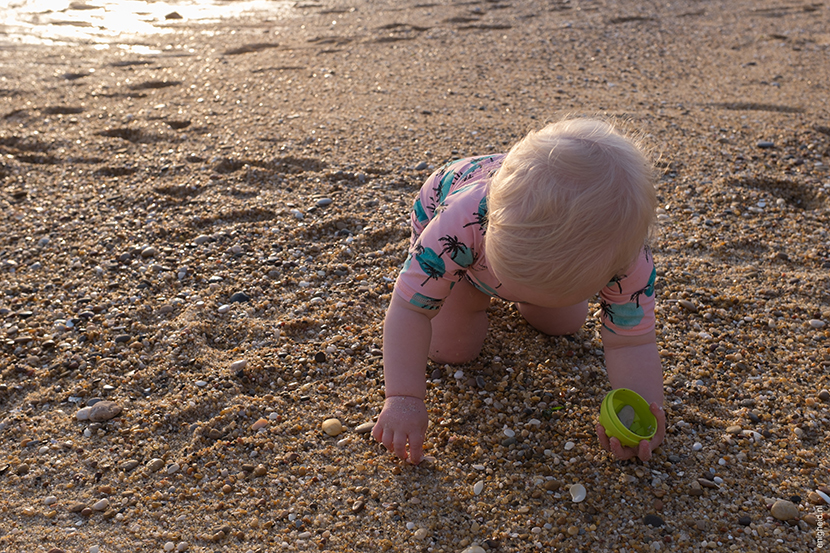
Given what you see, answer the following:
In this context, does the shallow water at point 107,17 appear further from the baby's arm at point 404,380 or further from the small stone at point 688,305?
the small stone at point 688,305

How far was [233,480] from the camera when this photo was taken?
2283 millimetres

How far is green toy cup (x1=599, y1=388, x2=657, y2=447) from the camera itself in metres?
2.18

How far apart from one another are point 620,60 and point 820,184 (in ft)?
9.71

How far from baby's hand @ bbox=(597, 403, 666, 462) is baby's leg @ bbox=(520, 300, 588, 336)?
577mm

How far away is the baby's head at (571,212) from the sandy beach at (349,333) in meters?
0.83

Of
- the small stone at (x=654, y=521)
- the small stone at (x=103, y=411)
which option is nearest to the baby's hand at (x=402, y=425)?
the small stone at (x=654, y=521)

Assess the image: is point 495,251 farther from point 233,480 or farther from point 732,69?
point 732,69

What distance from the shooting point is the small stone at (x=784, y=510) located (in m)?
2.09

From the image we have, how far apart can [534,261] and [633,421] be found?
0.83 metres

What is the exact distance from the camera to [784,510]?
2104 millimetres

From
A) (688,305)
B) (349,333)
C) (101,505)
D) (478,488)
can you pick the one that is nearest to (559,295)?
(478,488)

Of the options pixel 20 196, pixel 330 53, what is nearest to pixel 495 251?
pixel 20 196

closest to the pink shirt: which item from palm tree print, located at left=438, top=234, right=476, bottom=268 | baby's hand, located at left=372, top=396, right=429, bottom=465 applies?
palm tree print, located at left=438, top=234, right=476, bottom=268

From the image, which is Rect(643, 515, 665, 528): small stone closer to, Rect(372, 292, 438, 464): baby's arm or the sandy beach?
the sandy beach
